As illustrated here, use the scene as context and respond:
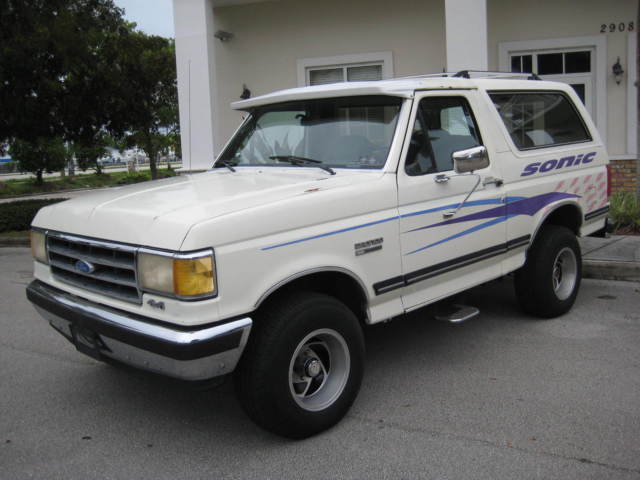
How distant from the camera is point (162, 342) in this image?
3098mm

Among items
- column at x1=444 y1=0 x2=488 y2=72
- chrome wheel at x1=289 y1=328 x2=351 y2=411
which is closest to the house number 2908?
column at x1=444 y1=0 x2=488 y2=72

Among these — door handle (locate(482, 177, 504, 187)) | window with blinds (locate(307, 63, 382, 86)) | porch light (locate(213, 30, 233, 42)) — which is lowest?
door handle (locate(482, 177, 504, 187))

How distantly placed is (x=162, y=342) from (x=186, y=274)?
1.15ft

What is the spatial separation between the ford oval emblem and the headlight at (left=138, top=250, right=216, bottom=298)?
58cm

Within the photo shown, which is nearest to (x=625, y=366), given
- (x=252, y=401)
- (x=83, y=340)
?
(x=252, y=401)

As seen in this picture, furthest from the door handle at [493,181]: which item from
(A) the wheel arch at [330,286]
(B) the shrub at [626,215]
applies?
(B) the shrub at [626,215]

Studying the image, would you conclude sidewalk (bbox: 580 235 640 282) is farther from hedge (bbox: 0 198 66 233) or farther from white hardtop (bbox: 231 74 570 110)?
hedge (bbox: 0 198 66 233)

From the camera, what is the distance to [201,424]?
12.7ft

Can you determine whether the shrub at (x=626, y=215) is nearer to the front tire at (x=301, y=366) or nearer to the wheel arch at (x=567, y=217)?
the wheel arch at (x=567, y=217)

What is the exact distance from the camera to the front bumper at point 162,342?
307 cm

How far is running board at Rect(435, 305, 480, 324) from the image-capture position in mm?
4445

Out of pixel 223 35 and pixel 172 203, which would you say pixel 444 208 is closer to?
pixel 172 203

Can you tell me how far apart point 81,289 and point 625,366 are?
11.9ft

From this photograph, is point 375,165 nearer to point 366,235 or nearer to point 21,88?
point 366,235
